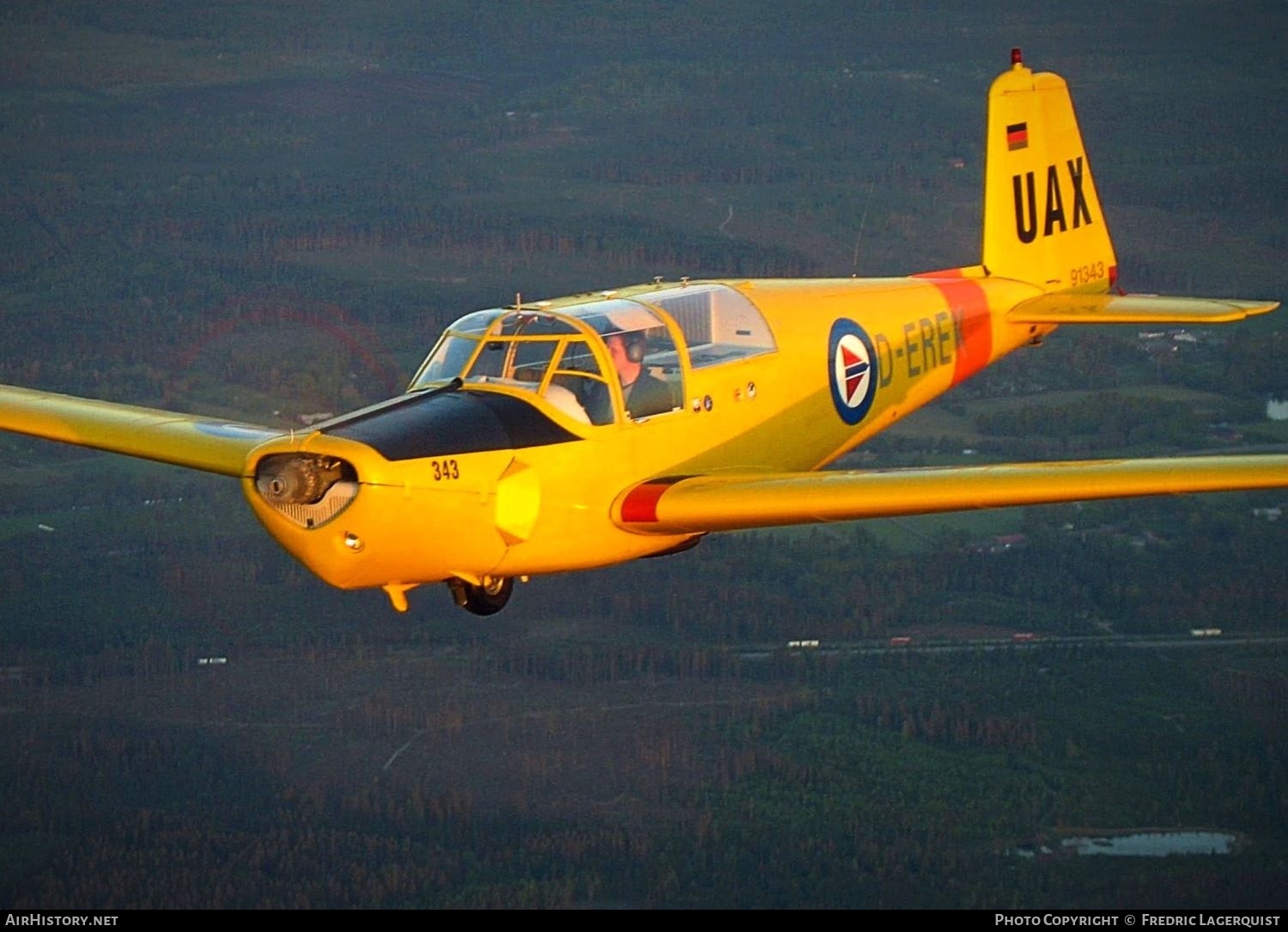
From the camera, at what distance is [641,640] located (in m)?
80.8

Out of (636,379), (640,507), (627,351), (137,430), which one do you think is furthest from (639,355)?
(137,430)

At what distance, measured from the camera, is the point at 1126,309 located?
108ft

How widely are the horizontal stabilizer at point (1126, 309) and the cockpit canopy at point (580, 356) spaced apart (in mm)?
8354

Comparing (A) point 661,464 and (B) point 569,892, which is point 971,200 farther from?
(A) point 661,464

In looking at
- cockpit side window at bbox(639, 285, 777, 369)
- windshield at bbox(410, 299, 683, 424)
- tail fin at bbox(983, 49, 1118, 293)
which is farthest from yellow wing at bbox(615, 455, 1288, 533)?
tail fin at bbox(983, 49, 1118, 293)

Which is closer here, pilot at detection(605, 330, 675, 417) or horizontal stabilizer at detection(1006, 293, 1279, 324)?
pilot at detection(605, 330, 675, 417)

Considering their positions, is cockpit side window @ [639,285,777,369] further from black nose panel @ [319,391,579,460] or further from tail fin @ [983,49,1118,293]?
tail fin @ [983,49,1118,293]

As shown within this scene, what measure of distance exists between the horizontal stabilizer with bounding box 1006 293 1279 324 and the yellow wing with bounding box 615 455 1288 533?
281 inches

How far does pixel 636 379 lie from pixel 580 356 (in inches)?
30.1

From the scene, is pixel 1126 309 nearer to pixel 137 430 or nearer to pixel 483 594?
pixel 483 594

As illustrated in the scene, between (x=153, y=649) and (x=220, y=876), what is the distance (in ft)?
77.6

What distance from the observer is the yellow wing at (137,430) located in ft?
87.8

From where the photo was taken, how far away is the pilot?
2497 cm

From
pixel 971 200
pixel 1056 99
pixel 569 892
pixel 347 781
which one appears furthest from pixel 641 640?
pixel 971 200
